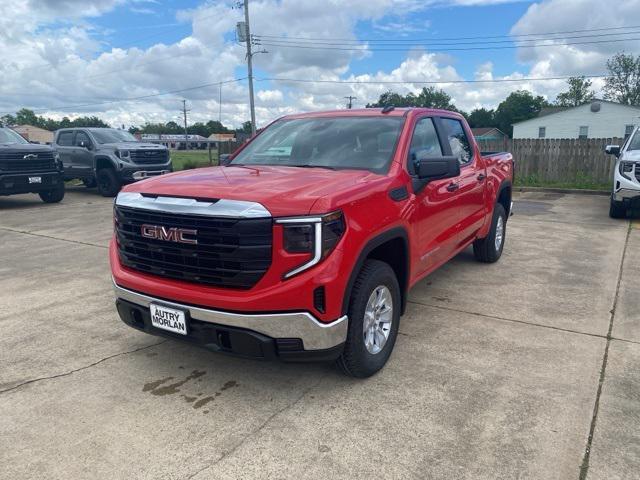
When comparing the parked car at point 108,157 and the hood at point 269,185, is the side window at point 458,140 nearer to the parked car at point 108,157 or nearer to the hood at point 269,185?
the hood at point 269,185

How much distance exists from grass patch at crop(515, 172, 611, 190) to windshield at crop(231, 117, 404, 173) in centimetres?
1264

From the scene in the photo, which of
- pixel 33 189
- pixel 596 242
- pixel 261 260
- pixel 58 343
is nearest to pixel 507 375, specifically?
pixel 261 260

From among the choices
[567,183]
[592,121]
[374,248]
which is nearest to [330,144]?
[374,248]

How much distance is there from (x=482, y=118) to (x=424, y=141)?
102 metres

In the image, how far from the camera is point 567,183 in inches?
615

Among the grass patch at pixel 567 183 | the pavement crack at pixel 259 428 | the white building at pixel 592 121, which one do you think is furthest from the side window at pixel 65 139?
the white building at pixel 592 121

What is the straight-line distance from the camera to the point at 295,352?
2.91 metres

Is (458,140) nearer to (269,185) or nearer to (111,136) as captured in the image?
(269,185)

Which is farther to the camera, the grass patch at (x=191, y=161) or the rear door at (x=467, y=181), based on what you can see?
the grass patch at (x=191, y=161)

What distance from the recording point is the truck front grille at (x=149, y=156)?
46.6 ft

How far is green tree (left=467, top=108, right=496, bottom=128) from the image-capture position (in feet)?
320

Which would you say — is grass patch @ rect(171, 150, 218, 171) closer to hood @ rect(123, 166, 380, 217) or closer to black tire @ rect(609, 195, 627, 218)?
black tire @ rect(609, 195, 627, 218)

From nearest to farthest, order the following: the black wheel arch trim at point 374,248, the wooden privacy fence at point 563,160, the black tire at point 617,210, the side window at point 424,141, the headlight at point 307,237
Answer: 1. the headlight at point 307,237
2. the black wheel arch trim at point 374,248
3. the side window at point 424,141
4. the black tire at point 617,210
5. the wooden privacy fence at point 563,160

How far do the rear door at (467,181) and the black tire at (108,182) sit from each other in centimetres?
1134
